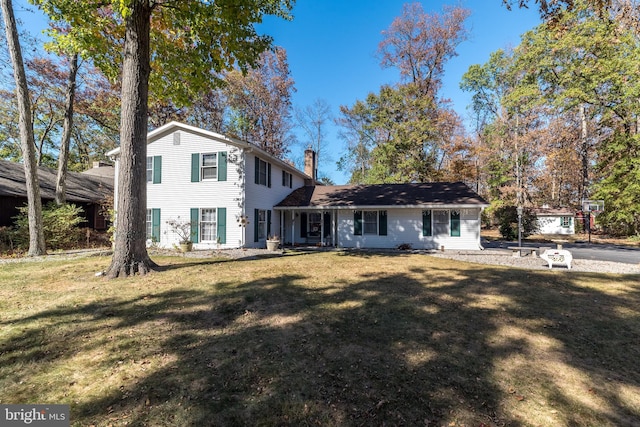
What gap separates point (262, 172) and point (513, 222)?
60.0 ft

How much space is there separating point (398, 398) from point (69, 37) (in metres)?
12.2

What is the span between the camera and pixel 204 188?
14.3 meters

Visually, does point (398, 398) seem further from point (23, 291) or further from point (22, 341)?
point (23, 291)

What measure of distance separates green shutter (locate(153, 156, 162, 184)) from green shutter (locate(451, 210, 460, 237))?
1539 cm

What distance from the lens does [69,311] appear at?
Answer: 5113 millimetres

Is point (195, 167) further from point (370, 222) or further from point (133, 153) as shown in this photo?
point (370, 222)

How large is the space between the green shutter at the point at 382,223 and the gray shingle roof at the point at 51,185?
18054 millimetres

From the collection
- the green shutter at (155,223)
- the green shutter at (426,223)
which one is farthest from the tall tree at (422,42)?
the green shutter at (155,223)

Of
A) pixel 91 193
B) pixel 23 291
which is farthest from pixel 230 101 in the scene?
pixel 23 291

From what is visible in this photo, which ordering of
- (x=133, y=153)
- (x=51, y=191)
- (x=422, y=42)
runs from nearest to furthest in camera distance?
(x=133, y=153) → (x=51, y=191) → (x=422, y=42)

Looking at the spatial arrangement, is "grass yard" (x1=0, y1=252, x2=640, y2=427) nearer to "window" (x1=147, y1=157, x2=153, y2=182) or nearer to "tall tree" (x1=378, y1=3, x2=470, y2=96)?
"window" (x1=147, y1=157, x2=153, y2=182)

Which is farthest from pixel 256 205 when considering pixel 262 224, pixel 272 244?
pixel 272 244

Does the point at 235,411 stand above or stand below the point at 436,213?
below

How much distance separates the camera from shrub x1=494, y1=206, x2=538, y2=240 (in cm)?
2066
